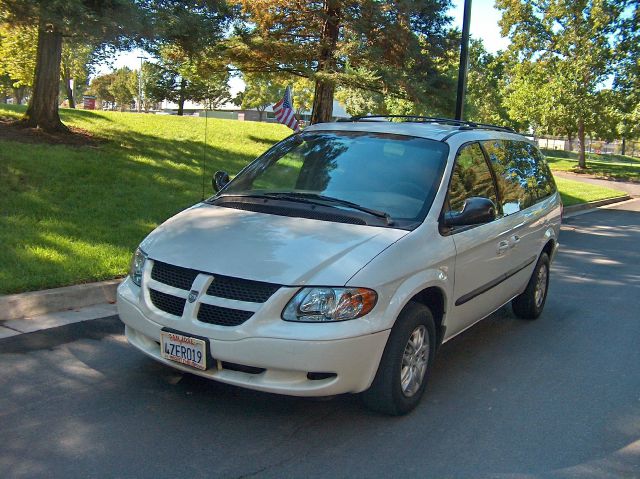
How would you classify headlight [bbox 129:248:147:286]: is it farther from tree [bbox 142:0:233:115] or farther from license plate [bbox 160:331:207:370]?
tree [bbox 142:0:233:115]

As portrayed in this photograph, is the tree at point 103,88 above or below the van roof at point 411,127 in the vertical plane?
above

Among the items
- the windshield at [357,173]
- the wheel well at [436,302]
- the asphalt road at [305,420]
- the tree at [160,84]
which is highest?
the tree at [160,84]

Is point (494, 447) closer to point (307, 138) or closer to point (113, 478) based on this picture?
point (113, 478)

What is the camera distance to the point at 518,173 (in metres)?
6.00

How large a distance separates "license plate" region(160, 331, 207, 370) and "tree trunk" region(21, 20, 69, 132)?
1081cm

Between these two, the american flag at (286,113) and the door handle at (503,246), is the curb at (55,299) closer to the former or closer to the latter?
the door handle at (503,246)

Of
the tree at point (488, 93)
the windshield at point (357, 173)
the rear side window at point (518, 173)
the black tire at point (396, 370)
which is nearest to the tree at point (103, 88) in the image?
the tree at point (488, 93)

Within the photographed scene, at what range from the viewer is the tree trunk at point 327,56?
51.3 ft

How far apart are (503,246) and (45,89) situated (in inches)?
443

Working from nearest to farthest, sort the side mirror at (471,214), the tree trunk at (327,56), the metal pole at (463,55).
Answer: the side mirror at (471,214), the metal pole at (463,55), the tree trunk at (327,56)

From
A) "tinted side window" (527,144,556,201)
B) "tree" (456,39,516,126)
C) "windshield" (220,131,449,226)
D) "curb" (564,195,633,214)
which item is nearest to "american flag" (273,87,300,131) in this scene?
"curb" (564,195,633,214)

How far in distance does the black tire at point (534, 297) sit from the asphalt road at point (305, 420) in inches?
30.6

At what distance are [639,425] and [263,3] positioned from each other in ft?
45.1

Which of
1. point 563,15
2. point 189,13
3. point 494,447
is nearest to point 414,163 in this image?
point 494,447
